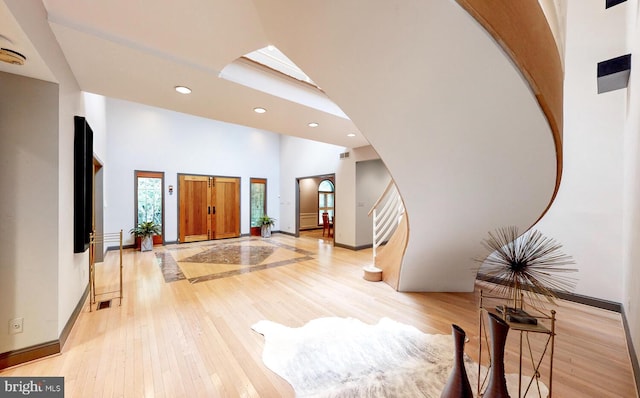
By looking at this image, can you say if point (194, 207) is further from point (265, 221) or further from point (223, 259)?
point (223, 259)

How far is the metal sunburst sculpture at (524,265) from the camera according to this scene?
1779mm

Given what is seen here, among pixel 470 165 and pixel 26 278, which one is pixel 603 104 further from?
pixel 26 278

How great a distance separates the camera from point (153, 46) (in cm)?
216

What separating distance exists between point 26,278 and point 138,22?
2.32 metres

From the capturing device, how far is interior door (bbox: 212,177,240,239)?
7.88 metres

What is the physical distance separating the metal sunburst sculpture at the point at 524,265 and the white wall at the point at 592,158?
0.70ft

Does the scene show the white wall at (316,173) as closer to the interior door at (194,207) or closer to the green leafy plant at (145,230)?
the interior door at (194,207)

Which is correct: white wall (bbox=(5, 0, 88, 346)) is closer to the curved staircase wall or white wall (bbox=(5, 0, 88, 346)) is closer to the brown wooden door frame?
the curved staircase wall

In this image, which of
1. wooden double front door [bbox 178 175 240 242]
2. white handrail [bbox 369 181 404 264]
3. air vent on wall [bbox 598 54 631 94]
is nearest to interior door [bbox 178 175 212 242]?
wooden double front door [bbox 178 175 240 242]

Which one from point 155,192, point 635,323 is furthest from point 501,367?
point 155,192

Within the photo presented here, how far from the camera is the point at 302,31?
1.52 meters

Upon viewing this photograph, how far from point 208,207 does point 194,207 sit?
1.34 ft

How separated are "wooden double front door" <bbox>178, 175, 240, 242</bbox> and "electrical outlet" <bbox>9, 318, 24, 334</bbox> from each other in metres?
5.48

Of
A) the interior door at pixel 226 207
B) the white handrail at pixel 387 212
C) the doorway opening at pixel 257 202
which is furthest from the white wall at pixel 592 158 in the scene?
the interior door at pixel 226 207
